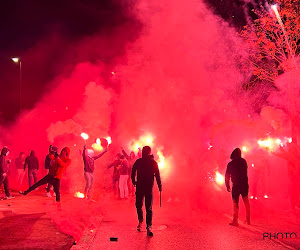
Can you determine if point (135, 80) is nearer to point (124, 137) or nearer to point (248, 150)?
point (124, 137)

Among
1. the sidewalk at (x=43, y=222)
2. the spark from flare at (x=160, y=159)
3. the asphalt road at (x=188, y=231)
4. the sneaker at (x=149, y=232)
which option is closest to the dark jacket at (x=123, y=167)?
the sidewalk at (x=43, y=222)

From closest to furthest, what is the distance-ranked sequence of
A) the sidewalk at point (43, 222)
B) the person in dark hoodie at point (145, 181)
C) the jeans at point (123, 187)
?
the sidewalk at point (43, 222) < the person in dark hoodie at point (145, 181) < the jeans at point (123, 187)

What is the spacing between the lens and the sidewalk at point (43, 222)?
19.2 ft

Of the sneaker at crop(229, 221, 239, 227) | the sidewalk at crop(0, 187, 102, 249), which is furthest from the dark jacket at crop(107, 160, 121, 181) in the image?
the sneaker at crop(229, 221, 239, 227)

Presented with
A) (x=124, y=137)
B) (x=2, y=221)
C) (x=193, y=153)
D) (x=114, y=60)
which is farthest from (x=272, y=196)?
(x=114, y=60)

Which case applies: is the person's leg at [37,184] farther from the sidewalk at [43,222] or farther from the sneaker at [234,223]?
the sneaker at [234,223]

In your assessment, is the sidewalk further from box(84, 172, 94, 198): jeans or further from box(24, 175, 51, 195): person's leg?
box(24, 175, 51, 195): person's leg

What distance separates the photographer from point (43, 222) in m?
7.51

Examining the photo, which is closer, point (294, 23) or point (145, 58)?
point (294, 23)

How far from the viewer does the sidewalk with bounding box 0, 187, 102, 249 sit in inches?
231

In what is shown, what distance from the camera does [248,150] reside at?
50.9 ft

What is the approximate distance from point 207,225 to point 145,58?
1332cm

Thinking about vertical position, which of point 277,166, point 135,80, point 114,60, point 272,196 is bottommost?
point 272,196

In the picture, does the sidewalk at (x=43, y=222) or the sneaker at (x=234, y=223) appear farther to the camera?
the sneaker at (x=234, y=223)
